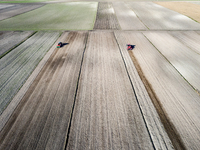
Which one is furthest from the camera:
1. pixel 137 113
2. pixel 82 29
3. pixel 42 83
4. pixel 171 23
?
→ pixel 171 23

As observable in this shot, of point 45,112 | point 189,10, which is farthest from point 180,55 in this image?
point 189,10

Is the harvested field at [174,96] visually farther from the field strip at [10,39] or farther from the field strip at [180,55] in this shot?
the field strip at [10,39]

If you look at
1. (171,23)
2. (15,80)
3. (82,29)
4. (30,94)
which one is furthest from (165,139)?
(171,23)

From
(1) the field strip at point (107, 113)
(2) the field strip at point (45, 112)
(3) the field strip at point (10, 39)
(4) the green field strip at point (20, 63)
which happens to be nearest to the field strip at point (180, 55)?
(1) the field strip at point (107, 113)

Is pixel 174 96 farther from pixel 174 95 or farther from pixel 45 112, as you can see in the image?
pixel 45 112

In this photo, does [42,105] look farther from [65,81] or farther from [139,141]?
[139,141]

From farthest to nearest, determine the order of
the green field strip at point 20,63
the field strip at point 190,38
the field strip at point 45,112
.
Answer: the field strip at point 190,38
the green field strip at point 20,63
the field strip at point 45,112
